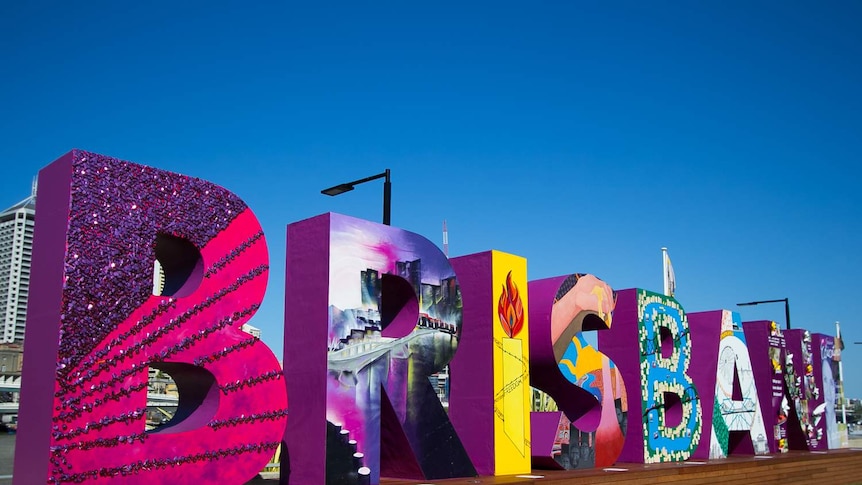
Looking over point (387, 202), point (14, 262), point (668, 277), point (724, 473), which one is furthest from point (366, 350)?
point (14, 262)

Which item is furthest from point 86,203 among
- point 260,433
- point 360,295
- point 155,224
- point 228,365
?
point 360,295

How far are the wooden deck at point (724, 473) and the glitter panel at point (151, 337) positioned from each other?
333 cm

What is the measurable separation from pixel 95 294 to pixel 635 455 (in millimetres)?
13113

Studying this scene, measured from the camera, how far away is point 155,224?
409 inches

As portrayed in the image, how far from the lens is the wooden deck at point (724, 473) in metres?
14.2

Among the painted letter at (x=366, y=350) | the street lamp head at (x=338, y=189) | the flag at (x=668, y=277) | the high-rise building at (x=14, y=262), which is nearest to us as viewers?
the painted letter at (x=366, y=350)

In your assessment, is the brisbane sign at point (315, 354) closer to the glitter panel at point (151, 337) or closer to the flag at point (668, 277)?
the glitter panel at point (151, 337)

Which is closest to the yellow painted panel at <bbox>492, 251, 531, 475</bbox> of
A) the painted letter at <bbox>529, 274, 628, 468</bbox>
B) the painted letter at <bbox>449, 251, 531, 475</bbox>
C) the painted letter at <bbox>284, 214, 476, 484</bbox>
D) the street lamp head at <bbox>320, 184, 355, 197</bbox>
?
the painted letter at <bbox>449, 251, 531, 475</bbox>

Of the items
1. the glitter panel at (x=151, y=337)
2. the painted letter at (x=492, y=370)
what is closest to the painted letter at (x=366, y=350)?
the painted letter at (x=492, y=370)

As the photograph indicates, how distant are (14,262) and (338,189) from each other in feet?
347

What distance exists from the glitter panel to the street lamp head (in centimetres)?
269

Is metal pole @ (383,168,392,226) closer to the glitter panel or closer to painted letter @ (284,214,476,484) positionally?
painted letter @ (284,214,476,484)

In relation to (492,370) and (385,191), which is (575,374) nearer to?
(492,370)

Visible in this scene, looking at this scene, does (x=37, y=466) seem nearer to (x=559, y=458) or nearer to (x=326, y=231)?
(x=326, y=231)
